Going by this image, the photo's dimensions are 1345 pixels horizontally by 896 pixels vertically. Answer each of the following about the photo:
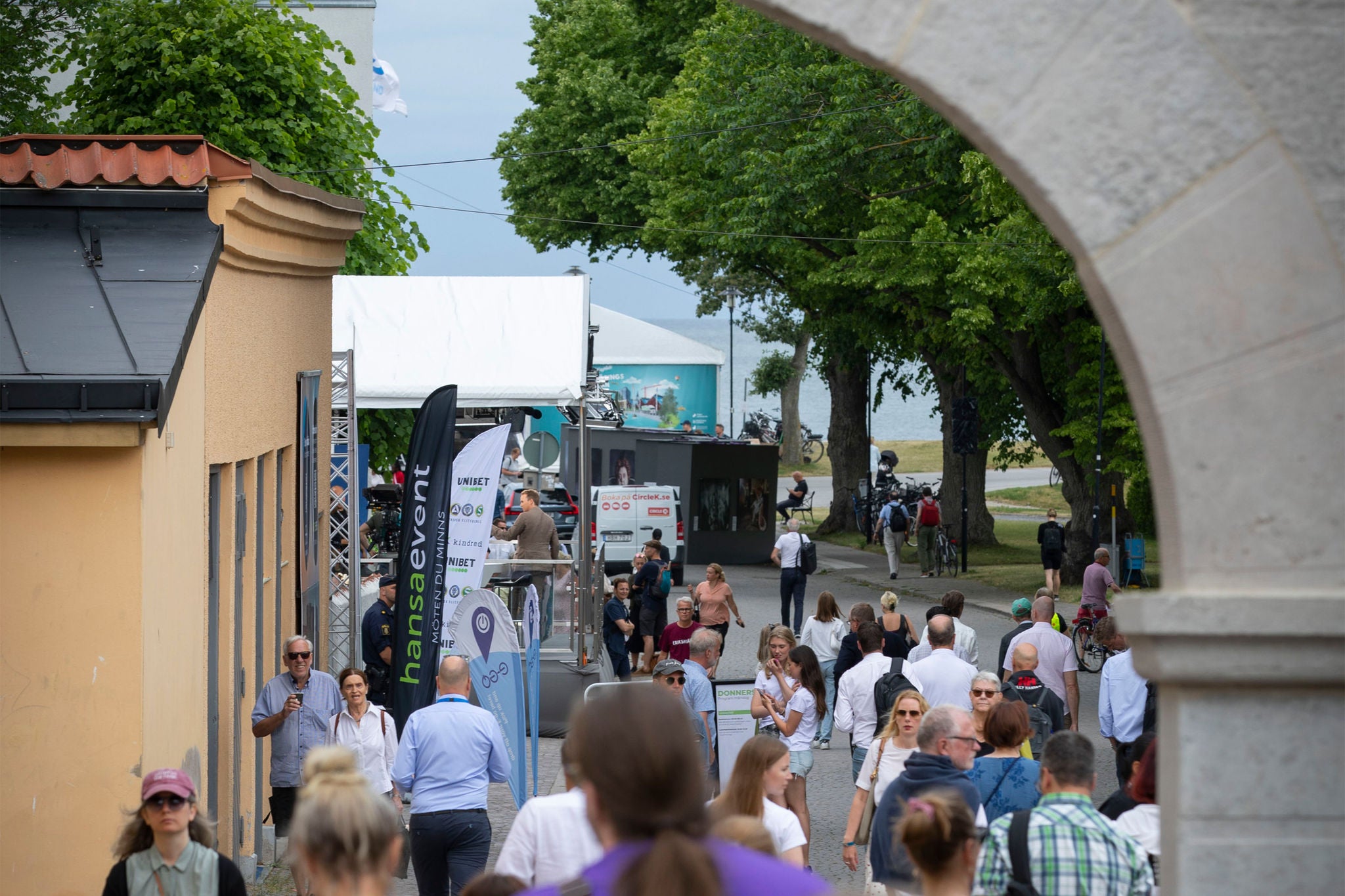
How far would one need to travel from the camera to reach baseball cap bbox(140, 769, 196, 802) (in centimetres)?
554

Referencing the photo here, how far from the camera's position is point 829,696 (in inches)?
606

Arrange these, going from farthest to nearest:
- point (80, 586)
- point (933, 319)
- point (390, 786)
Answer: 1. point (933, 319)
2. point (390, 786)
3. point (80, 586)

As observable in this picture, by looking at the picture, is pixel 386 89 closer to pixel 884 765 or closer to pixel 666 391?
pixel 666 391

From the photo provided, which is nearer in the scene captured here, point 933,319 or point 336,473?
point 336,473

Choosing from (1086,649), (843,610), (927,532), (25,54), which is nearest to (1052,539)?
(843,610)

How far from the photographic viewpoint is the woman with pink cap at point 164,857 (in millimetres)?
5625

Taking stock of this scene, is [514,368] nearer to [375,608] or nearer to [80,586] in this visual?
[375,608]

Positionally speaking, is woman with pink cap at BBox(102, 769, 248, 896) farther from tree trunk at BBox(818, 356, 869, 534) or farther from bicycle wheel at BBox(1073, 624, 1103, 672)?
tree trunk at BBox(818, 356, 869, 534)

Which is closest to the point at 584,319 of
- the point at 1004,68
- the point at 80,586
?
the point at 80,586

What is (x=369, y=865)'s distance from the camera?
3631 mm

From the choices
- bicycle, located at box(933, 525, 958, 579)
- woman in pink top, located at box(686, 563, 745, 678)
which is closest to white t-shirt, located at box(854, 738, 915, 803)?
woman in pink top, located at box(686, 563, 745, 678)

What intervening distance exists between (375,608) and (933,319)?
1649 centimetres

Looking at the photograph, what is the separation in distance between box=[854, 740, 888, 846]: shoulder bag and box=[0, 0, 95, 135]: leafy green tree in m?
19.7

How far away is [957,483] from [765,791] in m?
28.9
